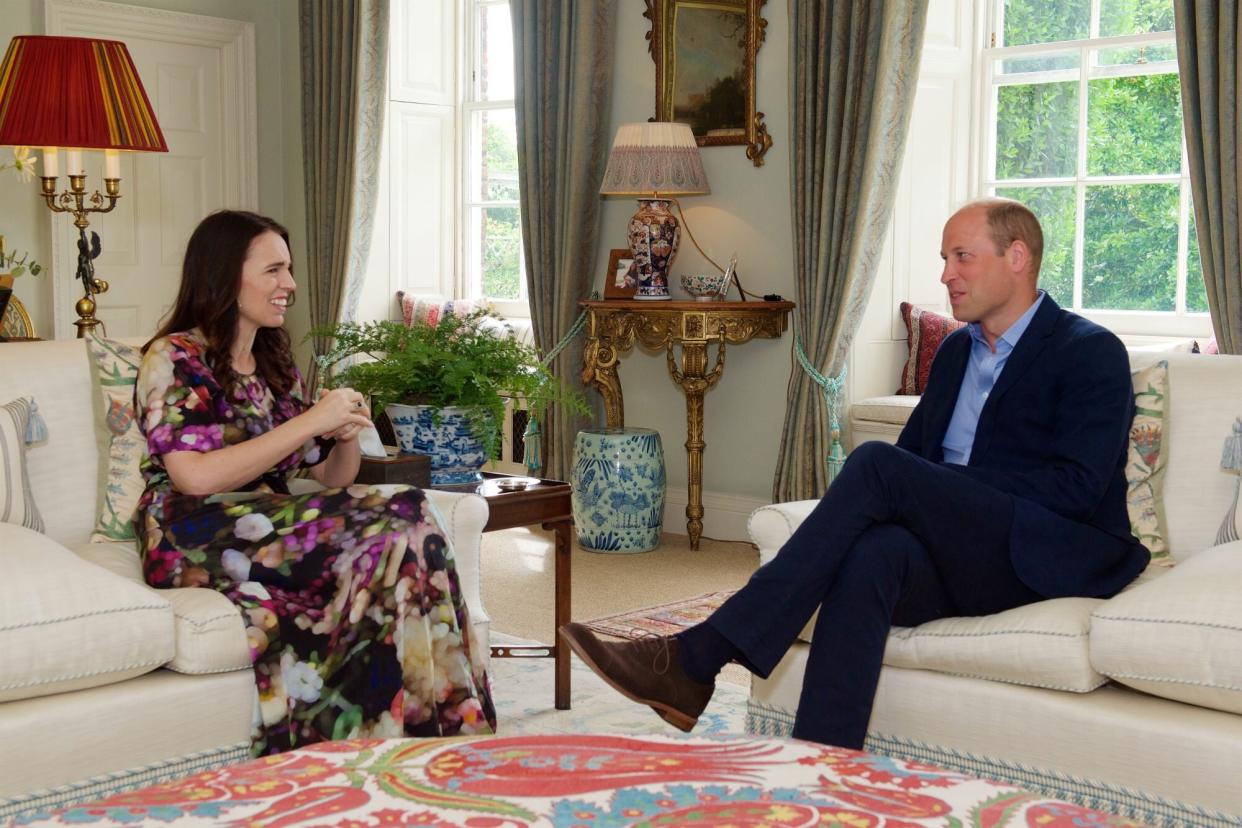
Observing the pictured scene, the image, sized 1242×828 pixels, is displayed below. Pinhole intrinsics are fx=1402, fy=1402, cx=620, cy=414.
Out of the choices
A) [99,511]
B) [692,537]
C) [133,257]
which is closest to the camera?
[99,511]

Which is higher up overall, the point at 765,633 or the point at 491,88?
the point at 491,88

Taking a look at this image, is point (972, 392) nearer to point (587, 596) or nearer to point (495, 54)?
point (587, 596)

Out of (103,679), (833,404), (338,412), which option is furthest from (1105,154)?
(103,679)

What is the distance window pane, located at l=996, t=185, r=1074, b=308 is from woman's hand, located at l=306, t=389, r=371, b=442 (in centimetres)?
305

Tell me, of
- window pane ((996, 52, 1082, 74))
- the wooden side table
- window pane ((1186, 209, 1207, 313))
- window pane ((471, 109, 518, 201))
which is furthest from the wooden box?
window pane ((471, 109, 518, 201))

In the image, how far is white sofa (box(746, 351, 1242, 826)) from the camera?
7.07ft

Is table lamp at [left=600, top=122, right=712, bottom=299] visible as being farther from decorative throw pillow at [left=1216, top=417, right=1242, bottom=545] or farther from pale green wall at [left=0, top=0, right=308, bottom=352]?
decorative throw pillow at [left=1216, top=417, right=1242, bottom=545]

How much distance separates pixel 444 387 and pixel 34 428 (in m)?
0.84

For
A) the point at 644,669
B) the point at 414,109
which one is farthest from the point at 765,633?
the point at 414,109

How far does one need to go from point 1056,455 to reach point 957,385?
0.34 meters

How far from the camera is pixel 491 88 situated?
22.2 feet

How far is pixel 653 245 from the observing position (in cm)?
512

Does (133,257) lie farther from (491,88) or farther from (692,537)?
(692,537)

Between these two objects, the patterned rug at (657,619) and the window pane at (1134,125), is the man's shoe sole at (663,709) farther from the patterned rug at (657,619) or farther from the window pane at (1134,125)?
the window pane at (1134,125)
